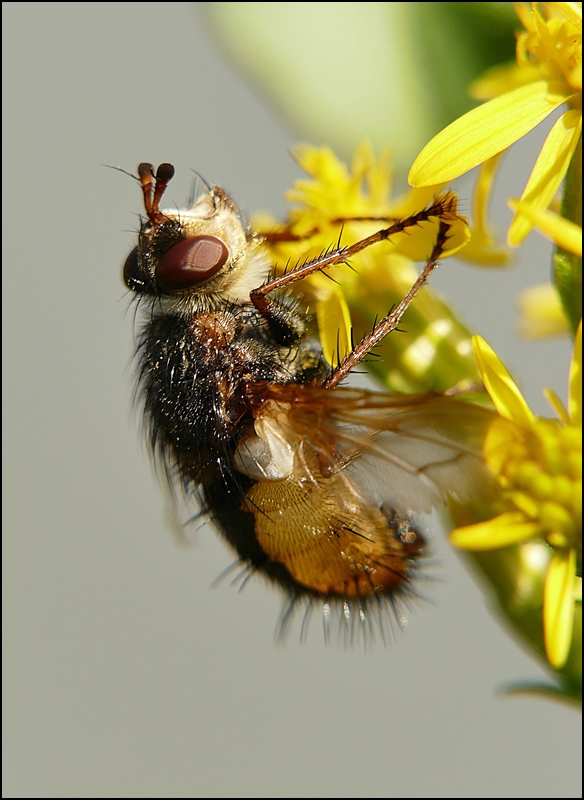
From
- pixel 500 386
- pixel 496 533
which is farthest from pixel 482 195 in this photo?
pixel 496 533

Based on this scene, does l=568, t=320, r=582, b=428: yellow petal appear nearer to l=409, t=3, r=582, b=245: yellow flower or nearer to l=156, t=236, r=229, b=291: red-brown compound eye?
l=409, t=3, r=582, b=245: yellow flower

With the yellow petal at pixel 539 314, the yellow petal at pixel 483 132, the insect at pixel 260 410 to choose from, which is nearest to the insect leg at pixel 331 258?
the insect at pixel 260 410

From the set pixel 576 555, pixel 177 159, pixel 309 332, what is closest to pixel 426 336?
pixel 309 332

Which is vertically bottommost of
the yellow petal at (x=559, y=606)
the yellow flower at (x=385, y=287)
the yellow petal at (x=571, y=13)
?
the yellow petal at (x=559, y=606)

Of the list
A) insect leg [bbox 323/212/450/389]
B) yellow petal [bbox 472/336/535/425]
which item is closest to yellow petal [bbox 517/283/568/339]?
insect leg [bbox 323/212/450/389]

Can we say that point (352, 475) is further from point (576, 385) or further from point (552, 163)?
point (552, 163)

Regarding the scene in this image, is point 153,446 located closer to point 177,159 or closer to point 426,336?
point 426,336

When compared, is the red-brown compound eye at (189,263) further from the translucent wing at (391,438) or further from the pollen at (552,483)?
the pollen at (552,483)

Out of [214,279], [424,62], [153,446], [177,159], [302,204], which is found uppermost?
[177,159]
